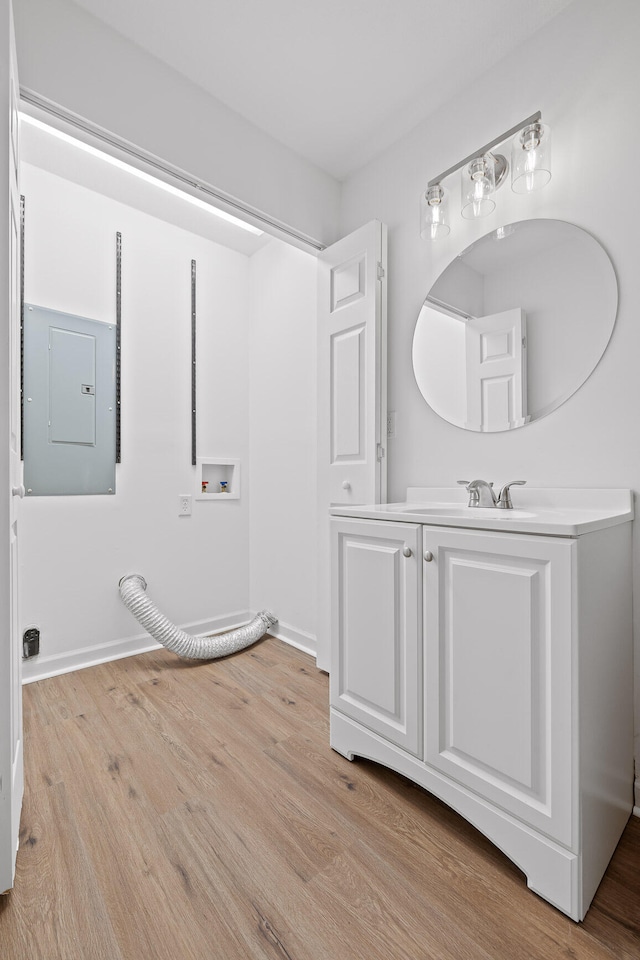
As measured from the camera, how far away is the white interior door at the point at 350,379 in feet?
6.56

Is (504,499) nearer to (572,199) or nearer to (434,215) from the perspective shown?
(572,199)

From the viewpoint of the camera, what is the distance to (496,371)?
5.37 ft

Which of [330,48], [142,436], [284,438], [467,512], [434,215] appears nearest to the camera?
[467,512]

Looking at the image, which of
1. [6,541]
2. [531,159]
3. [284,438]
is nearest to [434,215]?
[531,159]

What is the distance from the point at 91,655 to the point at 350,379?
6.37ft

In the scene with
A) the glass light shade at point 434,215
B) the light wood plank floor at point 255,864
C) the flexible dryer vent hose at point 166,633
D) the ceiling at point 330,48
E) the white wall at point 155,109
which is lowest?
the light wood plank floor at point 255,864

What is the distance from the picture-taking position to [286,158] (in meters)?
2.07

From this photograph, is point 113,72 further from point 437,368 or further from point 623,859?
point 623,859

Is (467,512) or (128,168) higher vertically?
(128,168)

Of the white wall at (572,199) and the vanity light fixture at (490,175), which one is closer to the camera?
the white wall at (572,199)

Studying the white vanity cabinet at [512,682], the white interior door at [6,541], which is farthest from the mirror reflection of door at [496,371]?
the white interior door at [6,541]

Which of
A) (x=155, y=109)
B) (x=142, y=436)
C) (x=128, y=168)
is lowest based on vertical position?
(x=142, y=436)

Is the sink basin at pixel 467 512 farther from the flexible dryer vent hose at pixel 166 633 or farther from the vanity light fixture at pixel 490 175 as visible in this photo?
the flexible dryer vent hose at pixel 166 633

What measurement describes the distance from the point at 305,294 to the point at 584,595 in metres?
2.13
